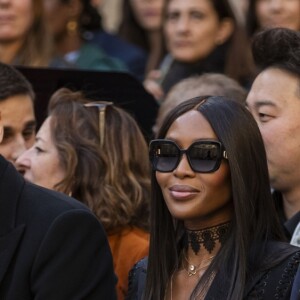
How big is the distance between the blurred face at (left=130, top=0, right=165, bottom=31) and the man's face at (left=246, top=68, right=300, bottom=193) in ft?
9.93

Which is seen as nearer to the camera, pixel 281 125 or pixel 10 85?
pixel 281 125

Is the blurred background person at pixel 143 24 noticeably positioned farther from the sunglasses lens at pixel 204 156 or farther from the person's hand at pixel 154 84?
the sunglasses lens at pixel 204 156

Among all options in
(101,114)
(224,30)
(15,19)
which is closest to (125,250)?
(101,114)

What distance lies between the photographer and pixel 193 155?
376 cm

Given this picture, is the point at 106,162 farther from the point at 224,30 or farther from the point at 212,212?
the point at 224,30

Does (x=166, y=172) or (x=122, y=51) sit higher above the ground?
(x=166, y=172)

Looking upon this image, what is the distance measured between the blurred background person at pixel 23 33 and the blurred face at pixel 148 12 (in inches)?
38.0

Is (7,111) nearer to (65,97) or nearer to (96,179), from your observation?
(65,97)

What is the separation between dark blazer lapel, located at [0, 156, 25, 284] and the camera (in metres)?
3.43

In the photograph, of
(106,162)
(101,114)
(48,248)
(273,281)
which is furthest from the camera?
(101,114)

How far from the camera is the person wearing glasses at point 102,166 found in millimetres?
4723

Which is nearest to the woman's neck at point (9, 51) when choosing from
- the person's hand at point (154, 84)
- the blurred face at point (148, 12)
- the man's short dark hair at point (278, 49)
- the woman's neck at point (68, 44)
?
the woman's neck at point (68, 44)

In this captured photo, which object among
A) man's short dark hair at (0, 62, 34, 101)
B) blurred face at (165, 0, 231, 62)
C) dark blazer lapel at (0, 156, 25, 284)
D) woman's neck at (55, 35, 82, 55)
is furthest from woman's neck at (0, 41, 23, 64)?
dark blazer lapel at (0, 156, 25, 284)

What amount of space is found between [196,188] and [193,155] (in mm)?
118
